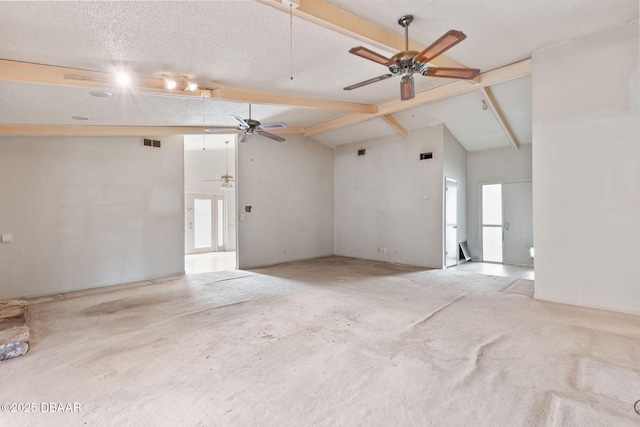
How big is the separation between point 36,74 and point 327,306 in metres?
4.17

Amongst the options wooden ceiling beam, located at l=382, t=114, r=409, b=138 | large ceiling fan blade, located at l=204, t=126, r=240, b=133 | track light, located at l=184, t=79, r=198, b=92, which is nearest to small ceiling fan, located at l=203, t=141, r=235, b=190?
large ceiling fan blade, located at l=204, t=126, r=240, b=133

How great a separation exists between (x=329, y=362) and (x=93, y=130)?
5.21 metres

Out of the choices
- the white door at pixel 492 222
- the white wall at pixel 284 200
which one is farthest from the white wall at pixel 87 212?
the white door at pixel 492 222

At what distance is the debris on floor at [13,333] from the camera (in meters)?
2.74

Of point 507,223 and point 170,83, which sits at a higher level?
point 170,83

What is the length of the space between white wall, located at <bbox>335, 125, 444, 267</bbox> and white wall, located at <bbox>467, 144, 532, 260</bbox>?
5.93 feet

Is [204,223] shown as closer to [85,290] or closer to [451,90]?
[85,290]

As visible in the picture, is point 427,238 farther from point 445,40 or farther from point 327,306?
point 445,40

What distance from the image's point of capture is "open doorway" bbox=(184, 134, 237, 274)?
940cm

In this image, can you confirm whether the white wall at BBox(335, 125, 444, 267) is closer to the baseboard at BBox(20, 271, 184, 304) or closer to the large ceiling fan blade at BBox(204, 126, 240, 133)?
the large ceiling fan blade at BBox(204, 126, 240, 133)

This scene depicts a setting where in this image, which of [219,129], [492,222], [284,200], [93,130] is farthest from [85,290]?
[492,222]

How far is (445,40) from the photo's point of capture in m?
2.68

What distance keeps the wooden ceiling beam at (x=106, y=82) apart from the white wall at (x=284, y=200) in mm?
2563

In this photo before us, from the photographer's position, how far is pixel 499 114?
607 centimetres
